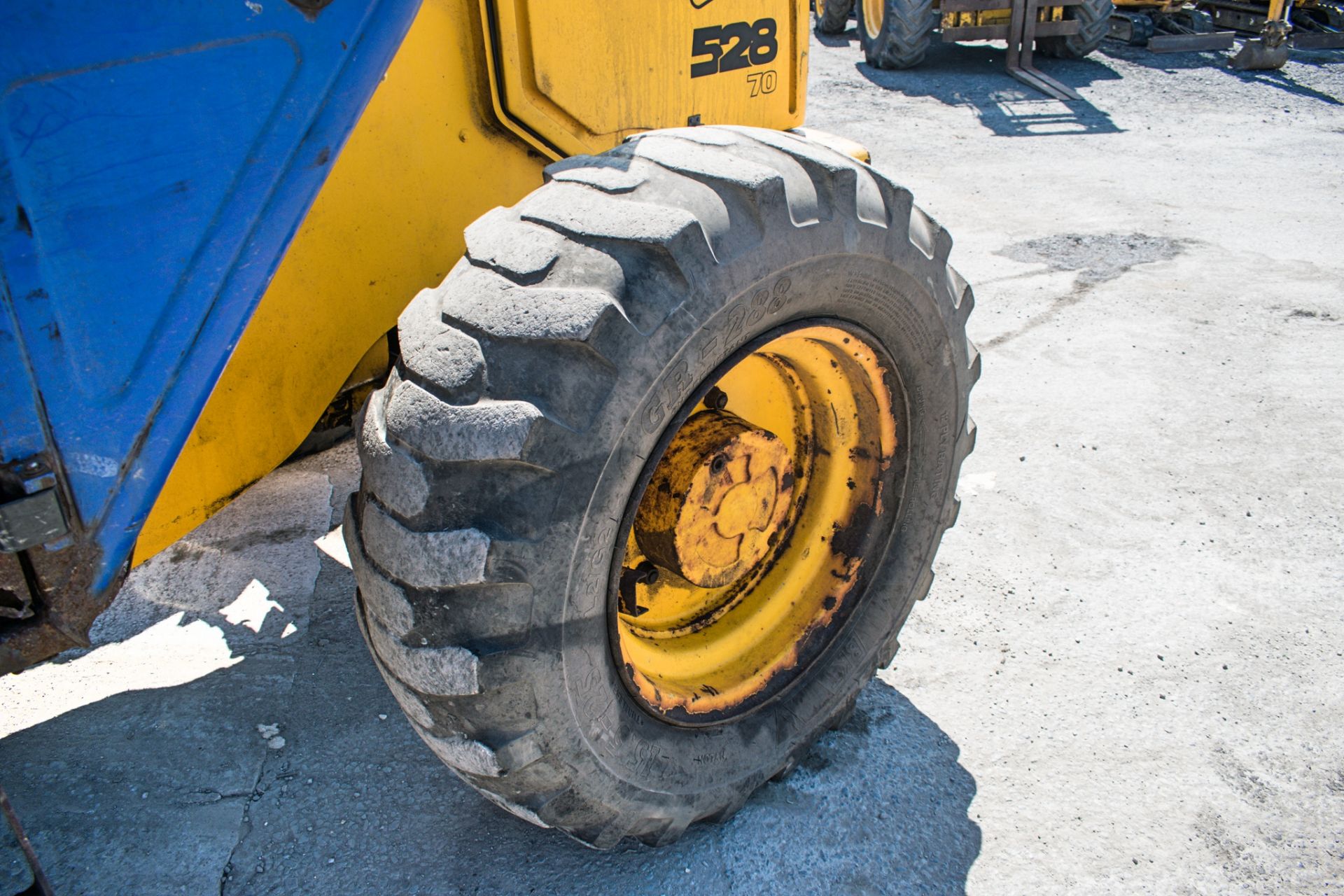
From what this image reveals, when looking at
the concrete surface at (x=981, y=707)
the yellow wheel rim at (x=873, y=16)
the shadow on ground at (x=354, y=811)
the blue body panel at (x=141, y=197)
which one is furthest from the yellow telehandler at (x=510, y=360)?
the yellow wheel rim at (x=873, y=16)

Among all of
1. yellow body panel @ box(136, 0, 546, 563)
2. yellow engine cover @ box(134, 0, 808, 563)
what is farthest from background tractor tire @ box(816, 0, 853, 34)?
yellow body panel @ box(136, 0, 546, 563)

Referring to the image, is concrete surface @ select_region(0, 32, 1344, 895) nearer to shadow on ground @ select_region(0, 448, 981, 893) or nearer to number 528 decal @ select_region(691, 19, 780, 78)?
shadow on ground @ select_region(0, 448, 981, 893)

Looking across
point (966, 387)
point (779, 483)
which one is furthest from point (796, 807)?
point (966, 387)

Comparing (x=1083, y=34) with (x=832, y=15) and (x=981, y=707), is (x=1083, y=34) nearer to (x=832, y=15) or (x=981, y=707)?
(x=832, y=15)

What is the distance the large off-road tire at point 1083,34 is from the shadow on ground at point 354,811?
10.5 meters

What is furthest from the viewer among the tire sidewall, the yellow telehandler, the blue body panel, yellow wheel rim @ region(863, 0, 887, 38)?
yellow wheel rim @ region(863, 0, 887, 38)

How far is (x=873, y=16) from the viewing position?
12422 mm

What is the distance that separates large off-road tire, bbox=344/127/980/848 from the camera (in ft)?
5.10

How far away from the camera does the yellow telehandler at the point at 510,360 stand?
1.32m

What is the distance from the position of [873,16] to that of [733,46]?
35.1 ft

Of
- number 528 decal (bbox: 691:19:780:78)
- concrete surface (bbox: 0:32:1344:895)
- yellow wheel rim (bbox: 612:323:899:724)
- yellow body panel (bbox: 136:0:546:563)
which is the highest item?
number 528 decal (bbox: 691:19:780:78)

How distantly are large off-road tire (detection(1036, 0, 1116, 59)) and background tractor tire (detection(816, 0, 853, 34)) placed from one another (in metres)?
2.79

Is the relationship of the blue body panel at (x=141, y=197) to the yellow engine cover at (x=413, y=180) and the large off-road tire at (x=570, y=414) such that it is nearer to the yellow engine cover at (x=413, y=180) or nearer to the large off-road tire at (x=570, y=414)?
the large off-road tire at (x=570, y=414)

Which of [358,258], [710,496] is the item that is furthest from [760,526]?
[358,258]
